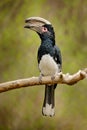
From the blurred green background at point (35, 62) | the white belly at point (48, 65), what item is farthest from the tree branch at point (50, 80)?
the blurred green background at point (35, 62)

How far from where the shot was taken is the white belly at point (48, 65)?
2586 millimetres

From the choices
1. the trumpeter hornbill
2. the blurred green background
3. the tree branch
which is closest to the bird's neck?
the trumpeter hornbill

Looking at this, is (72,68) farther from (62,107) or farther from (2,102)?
(2,102)

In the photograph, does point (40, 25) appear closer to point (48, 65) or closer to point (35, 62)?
point (48, 65)

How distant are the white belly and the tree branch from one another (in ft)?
0.57

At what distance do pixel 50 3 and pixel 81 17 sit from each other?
34 centimetres

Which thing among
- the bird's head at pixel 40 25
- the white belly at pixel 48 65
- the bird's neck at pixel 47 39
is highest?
the bird's head at pixel 40 25

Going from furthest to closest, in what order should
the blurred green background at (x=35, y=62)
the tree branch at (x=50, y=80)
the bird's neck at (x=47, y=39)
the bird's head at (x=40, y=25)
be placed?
the blurred green background at (x=35, y=62), the bird's neck at (x=47, y=39), the bird's head at (x=40, y=25), the tree branch at (x=50, y=80)

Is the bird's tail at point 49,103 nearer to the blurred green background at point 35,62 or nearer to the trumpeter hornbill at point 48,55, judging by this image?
the trumpeter hornbill at point 48,55

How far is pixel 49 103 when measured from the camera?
2666 mm

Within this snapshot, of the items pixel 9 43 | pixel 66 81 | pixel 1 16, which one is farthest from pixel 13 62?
pixel 66 81

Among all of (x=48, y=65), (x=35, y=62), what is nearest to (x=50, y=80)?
→ (x=48, y=65)

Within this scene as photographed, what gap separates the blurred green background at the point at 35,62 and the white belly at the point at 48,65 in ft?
5.65

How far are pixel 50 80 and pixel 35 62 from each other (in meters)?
2.06
